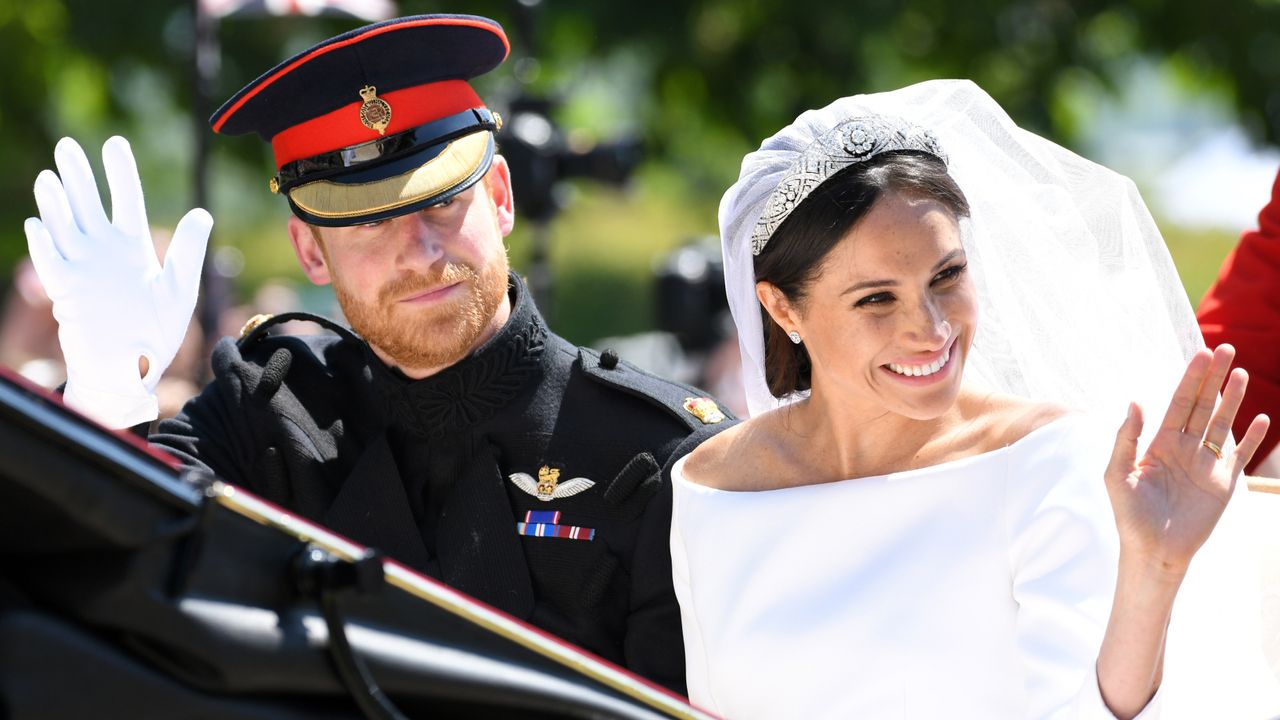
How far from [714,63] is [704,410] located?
7.93 m

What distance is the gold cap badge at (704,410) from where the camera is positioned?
2.87m

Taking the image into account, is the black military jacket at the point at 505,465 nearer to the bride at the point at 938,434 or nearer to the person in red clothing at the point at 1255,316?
the bride at the point at 938,434


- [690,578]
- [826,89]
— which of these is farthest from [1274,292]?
[826,89]

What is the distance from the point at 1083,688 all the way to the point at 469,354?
4.21 feet

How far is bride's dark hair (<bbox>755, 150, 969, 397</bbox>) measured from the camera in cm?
234

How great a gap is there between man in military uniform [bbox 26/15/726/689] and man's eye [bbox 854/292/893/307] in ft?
1.88

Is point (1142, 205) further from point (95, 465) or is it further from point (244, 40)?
point (244, 40)

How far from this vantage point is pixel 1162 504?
188 cm

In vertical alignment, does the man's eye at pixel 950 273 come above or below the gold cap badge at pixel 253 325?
above

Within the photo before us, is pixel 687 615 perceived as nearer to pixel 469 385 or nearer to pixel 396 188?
pixel 469 385

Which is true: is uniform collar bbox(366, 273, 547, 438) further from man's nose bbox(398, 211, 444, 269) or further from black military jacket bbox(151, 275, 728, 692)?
man's nose bbox(398, 211, 444, 269)

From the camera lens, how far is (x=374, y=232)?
2.81 m

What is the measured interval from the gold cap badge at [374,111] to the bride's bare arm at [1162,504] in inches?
58.7

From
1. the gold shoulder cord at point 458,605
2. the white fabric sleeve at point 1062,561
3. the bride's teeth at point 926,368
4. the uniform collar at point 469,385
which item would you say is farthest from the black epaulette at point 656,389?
the gold shoulder cord at point 458,605
